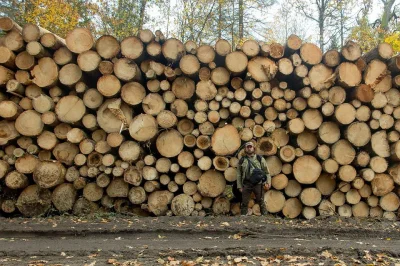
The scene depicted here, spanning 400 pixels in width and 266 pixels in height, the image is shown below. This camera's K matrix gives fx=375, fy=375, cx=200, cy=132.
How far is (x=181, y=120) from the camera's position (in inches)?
239

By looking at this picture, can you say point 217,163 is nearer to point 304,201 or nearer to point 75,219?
point 304,201

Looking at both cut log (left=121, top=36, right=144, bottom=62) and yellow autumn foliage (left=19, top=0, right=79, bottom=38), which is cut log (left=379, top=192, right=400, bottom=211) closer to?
cut log (left=121, top=36, right=144, bottom=62)

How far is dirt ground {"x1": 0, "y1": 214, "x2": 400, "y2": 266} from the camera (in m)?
3.96

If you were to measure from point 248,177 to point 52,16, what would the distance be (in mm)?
11091

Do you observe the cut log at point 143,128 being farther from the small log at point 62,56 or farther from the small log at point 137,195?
the small log at point 62,56

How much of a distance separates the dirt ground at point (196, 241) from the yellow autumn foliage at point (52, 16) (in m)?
10.0

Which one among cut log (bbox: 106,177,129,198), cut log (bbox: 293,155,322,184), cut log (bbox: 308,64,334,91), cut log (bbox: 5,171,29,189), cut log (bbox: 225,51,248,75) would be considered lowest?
cut log (bbox: 106,177,129,198)

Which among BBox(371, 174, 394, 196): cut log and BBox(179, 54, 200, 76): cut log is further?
BBox(371, 174, 394, 196): cut log

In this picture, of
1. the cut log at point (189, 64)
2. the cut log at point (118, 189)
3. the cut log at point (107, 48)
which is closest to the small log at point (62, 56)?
the cut log at point (107, 48)

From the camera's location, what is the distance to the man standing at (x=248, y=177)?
5816 mm

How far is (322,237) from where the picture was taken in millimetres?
4895

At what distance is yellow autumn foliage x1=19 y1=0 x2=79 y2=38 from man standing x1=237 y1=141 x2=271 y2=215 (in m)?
10.6

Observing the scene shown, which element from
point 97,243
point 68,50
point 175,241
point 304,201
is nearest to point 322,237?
point 304,201

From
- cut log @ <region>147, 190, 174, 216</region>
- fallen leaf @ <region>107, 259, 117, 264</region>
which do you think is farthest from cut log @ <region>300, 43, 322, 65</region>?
fallen leaf @ <region>107, 259, 117, 264</region>
